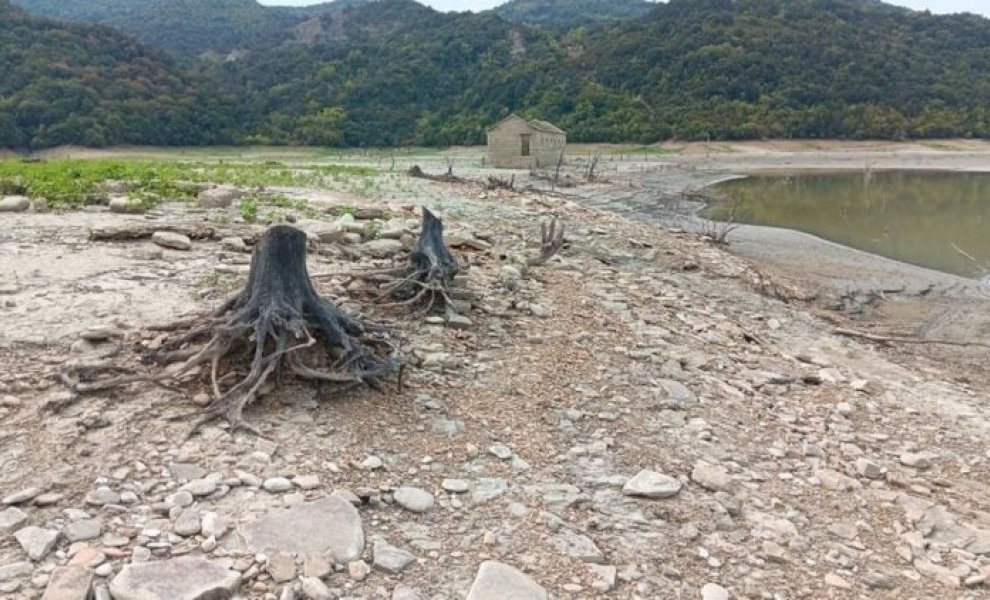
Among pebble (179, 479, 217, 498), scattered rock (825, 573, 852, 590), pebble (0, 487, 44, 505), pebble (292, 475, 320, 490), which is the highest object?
pebble (0, 487, 44, 505)

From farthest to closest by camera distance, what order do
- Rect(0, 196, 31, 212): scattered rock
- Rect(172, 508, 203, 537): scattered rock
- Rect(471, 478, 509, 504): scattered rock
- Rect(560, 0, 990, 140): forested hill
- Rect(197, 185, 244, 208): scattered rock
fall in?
Rect(560, 0, 990, 140): forested hill, Rect(197, 185, 244, 208): scattered rock, Rect(0, 196, 31, 212): scattered rock, Rect(471, 478, 509, 504): scattered rock, Rect(172, 508, 203, 537): scattered rock

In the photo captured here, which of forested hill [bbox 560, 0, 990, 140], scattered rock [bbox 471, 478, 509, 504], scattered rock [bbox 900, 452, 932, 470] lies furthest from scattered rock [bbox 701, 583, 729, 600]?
forested hill [bbox 560, 0, 990, 140]

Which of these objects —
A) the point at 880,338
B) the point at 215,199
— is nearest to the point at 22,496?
the point at 215,199

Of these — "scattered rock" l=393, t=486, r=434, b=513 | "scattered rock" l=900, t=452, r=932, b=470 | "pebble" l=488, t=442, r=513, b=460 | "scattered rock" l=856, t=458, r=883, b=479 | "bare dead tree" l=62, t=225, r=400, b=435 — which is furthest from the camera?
"scattered rock" l=900, t=452, r=932, b=470

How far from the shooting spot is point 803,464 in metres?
5.67

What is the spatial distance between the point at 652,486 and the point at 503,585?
156 cm

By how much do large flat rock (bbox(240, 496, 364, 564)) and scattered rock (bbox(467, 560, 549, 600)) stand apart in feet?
2.14

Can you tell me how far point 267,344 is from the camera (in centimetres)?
539

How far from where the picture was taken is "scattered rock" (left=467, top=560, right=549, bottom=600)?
12.0 feet

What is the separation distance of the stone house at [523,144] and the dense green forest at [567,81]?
1196 inches

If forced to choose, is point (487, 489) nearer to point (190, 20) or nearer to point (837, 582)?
point (837, 582)

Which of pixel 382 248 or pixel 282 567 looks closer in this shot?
pixel 282 567

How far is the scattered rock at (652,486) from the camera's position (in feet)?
15.9

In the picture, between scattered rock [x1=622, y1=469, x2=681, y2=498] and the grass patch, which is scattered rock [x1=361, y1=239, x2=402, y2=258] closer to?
scattered rock [x1=622, y1=469, x2=681, y2=498]
